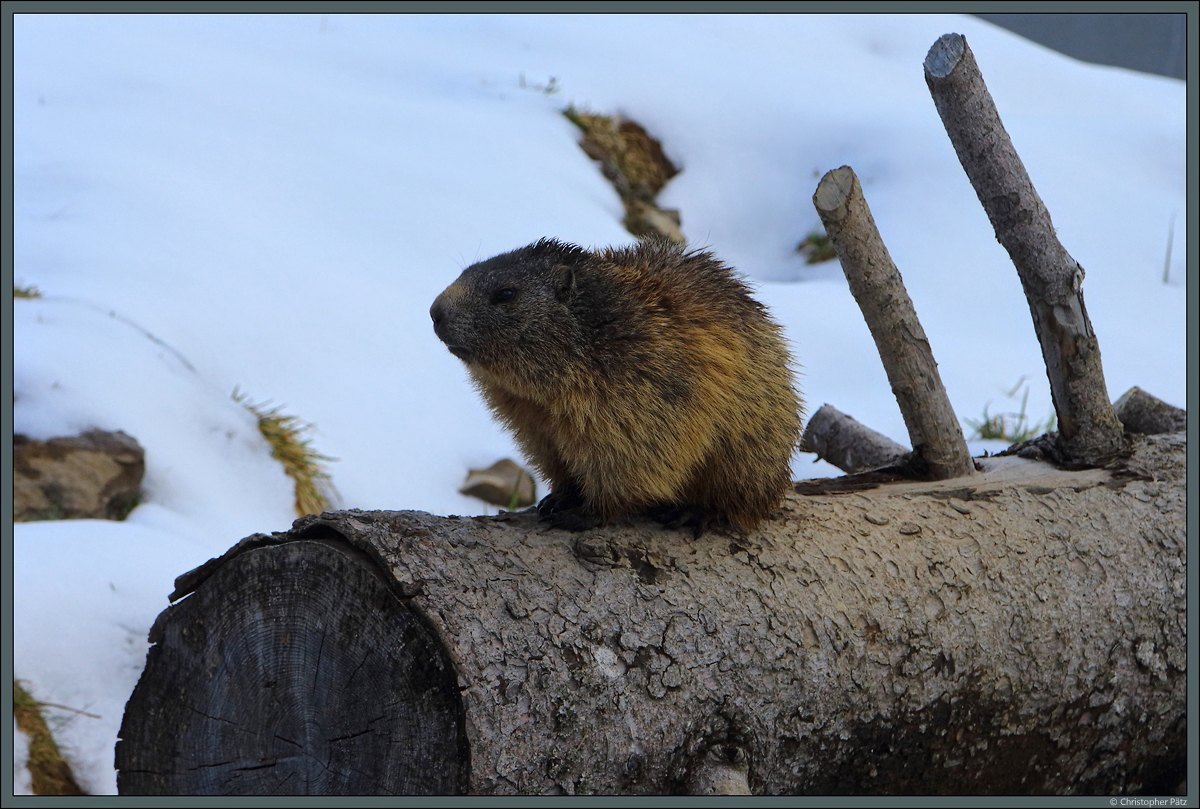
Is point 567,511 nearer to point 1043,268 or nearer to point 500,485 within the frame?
point 1043,268

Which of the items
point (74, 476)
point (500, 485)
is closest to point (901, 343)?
point (500, 485)

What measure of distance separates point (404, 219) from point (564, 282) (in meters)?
4.50

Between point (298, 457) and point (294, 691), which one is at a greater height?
point (298, 457)

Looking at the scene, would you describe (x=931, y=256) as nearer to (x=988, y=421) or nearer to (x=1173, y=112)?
(x=988, y=421)

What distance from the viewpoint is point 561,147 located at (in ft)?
27.7

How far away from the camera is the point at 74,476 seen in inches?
203

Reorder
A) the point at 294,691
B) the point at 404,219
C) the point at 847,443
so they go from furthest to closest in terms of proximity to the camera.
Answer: the point at 404,219
the point at 847,443
the point at 294,691

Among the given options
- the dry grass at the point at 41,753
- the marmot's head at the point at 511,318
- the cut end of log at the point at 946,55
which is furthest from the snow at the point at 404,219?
the cut end of log at the point at 946,55

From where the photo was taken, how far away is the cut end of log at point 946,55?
12.4ft

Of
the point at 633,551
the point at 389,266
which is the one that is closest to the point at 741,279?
the point at 633,551

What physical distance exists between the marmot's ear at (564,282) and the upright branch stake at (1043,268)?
1670 mm

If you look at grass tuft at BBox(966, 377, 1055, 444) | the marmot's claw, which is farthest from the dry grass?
grass tuft at BBox(966, 377, 1055, 444)

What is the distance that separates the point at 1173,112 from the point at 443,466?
25.4 ft

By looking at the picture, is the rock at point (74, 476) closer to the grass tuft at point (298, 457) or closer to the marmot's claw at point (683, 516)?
the grass tuft at point (298, 457)
